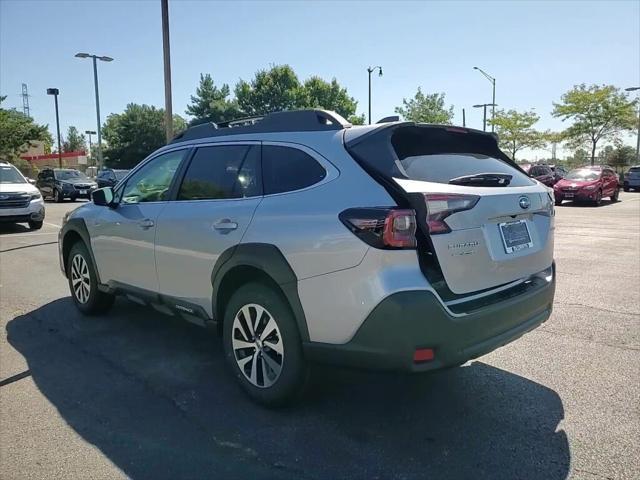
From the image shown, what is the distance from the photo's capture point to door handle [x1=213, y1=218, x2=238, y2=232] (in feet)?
11.2

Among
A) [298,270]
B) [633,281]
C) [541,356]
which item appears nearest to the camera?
[298,270]

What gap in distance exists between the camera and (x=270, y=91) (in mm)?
53719

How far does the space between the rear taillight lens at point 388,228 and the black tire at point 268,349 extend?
75cm

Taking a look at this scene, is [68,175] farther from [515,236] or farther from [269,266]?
[515,236]

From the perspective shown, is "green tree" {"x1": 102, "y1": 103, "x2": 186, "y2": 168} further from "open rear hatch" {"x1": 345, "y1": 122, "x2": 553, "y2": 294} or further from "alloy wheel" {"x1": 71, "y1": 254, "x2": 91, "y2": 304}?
"open rear hatch" {"x1": 345, "y1": 122, "x2": 553, "y2": 294}

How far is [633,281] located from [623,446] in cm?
467

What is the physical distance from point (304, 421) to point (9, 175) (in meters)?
13.6

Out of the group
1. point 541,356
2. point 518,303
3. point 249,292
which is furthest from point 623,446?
point 249,292

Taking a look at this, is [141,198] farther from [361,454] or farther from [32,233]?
[32,233]

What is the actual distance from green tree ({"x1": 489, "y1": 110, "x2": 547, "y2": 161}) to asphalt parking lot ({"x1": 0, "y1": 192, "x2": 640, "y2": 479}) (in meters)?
49.6

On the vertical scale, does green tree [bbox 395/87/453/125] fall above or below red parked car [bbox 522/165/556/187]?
above

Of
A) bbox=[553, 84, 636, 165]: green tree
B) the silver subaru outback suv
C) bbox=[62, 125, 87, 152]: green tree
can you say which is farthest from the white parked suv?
bbox=[62, 125, 87, 152]: green tree

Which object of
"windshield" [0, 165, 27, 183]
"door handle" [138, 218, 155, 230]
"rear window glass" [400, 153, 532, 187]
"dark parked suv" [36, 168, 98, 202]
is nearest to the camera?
"rear window glass" [400, 153, 532, 187]

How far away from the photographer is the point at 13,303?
601 centimetres
